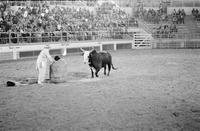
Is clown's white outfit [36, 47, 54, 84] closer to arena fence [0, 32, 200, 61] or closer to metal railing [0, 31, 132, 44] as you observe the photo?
arena fence [0, 32, 200, 61]

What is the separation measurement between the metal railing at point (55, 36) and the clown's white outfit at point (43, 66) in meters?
9.44

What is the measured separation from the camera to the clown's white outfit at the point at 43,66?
11562mm

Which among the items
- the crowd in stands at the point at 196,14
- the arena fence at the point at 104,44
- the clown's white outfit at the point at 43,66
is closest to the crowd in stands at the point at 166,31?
the arena fence at the point at 104,44

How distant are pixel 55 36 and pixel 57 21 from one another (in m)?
2.33

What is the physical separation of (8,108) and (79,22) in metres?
20.8

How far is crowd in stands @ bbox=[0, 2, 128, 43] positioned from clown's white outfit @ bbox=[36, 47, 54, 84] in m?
9.60

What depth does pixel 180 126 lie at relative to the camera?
6246 mm

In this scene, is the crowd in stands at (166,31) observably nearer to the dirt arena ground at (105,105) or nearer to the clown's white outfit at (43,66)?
the dirt arena ground at (105,105)

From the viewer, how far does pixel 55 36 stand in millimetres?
23641

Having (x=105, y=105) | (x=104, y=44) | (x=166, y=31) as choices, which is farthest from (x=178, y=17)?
(x=105, y=105)

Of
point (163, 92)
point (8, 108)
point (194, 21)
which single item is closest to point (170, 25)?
point (194, 21)

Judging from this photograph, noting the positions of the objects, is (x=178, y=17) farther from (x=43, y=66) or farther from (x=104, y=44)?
(x=43, y=66)

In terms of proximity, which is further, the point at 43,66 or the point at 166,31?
the point at 166,31

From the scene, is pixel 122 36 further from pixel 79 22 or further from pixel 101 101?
pixel 101 101
